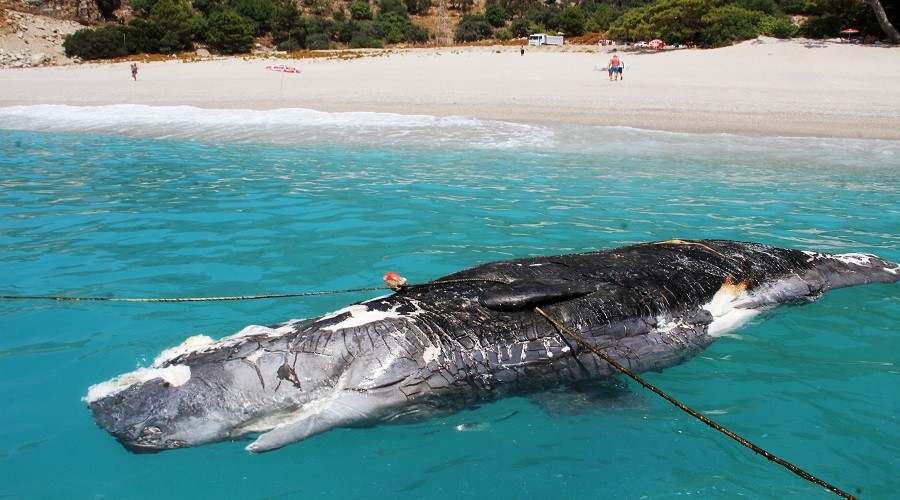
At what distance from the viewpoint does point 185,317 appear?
20.1 ft

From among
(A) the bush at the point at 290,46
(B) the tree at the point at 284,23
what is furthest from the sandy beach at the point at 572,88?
(B) the tree at the point at 284,23

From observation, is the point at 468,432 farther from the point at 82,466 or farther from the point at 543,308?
the point at 82,466

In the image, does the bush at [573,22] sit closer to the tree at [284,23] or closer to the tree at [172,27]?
the tree at [284,23]

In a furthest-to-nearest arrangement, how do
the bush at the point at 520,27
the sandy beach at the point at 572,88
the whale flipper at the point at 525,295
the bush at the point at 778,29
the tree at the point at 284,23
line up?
the bush at the point at 520,27, the tree at the point at 284,23, the bush at the point at 778,29, the sandy beach at the point at 572,88, the whale flipper at the point at 525,295

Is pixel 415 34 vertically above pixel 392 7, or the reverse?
pixel 392 7

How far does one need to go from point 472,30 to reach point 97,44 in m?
36.9

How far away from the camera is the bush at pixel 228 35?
55.4 metres

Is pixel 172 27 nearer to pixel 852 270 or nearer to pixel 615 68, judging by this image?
pixel 615 68

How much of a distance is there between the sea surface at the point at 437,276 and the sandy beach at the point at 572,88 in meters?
2.75

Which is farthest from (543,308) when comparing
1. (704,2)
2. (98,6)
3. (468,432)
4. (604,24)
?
(98,6)

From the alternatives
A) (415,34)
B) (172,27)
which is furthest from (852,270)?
(415,34)

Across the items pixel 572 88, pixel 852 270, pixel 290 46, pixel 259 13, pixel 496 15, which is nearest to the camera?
pixel 852 270

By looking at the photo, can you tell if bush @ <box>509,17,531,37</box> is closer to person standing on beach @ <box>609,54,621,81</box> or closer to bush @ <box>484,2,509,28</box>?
bush @ <box>484,2,509,28</box>

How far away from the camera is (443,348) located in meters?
4.64
